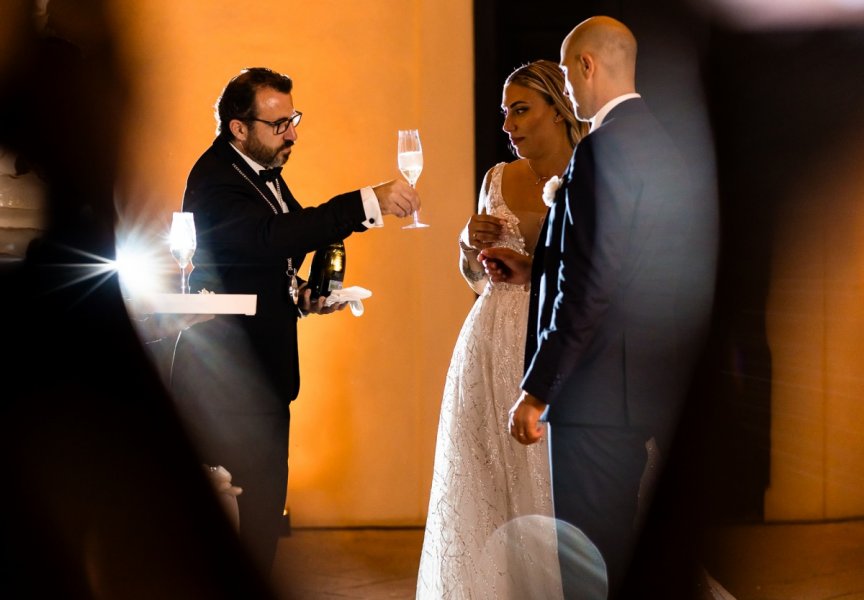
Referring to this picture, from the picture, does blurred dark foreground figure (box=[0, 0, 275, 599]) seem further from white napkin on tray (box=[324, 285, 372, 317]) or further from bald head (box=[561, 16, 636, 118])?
white napkin on tray (box=[324, 285, 372, 317])

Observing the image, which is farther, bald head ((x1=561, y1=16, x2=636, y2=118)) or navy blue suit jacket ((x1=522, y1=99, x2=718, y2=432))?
bald head ((x1=561, y1=16, x2=636, y2=118))

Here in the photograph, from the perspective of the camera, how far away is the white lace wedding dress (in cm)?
332

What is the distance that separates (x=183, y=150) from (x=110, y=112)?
4.00 m

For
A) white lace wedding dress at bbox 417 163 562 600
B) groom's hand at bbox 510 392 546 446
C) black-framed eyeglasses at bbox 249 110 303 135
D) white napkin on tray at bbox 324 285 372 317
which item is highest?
black-framed eyeglasses at bbox 249 110 303 135

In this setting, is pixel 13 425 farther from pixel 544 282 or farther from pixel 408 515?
pixel 408 515

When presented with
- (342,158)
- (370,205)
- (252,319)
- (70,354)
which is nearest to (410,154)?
(370,205)

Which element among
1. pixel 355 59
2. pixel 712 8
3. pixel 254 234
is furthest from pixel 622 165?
pixel 355 59

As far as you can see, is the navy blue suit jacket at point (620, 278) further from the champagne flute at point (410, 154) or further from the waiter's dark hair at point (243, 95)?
the waiter's dark hair at point (243, 95)

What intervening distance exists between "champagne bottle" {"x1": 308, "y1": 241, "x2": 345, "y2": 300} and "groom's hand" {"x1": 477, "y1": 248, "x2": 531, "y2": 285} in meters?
0.49

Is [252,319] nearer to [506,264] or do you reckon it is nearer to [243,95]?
[243,95]

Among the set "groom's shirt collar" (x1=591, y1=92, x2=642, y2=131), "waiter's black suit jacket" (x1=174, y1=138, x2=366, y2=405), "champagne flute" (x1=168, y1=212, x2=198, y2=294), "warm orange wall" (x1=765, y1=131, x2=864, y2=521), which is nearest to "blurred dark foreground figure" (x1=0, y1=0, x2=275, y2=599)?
"champagne flute" (x1=168, y1=212, x2=198, y2=294)

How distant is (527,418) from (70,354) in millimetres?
1157

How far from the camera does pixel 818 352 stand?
481 centimetres

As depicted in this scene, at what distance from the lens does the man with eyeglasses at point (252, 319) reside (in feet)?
9.81
